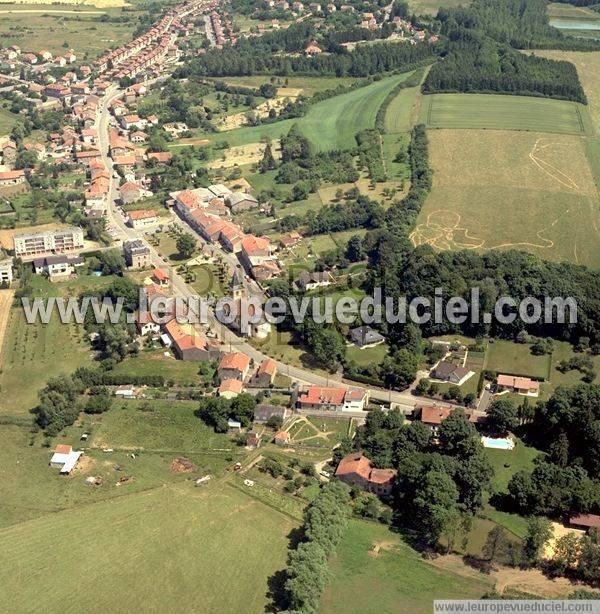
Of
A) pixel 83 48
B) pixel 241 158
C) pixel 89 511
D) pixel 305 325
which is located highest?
pixel 83 48

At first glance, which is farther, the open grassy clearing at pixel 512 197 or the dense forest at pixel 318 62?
the dense forest at pixel 318 62

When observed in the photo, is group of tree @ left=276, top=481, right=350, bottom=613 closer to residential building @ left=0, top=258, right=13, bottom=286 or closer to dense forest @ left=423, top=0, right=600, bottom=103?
residential building @ left=0, top=258, right=13, bottom=286

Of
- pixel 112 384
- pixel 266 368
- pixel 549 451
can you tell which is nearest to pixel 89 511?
pixel 112 384

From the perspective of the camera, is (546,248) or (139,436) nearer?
(139,436)

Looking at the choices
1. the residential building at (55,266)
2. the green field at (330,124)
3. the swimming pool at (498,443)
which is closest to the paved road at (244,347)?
the swimming pool at (498,443)

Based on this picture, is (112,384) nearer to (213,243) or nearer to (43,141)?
(213,243)

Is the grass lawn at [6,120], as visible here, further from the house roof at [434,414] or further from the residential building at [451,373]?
the house roof at [434,414]

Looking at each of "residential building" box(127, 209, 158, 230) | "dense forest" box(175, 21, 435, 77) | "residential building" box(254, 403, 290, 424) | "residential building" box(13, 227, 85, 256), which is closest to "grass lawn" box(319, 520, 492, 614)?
"residential building" box(254, 403, 290, 424)
